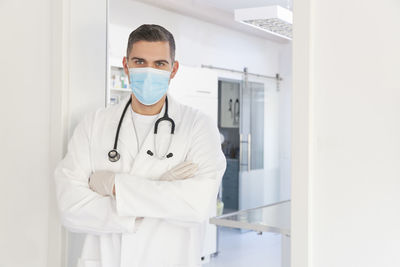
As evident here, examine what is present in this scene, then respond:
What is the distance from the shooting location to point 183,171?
5.49 ft

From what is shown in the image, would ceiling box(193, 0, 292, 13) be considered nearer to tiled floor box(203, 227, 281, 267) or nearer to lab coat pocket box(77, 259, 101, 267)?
tiled floor box(203, 227, 281, 267)

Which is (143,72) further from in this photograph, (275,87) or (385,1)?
(275,87)

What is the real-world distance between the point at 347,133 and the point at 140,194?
0.76 metres

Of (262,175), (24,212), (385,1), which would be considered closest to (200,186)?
(385,1)

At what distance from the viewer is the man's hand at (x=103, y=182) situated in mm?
1677

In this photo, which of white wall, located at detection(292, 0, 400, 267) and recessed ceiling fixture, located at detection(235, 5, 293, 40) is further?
recessed ceiling fixture, located at detection(235, 5, 293, 40)

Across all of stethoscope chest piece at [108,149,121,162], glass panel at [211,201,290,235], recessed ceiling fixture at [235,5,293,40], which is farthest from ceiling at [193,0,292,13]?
stethoscope chest piece at [108,149,121,162]

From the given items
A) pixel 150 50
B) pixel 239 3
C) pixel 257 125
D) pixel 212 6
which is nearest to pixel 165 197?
pixel 150 50

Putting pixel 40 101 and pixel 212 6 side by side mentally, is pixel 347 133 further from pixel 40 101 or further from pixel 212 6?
pixel 212 6

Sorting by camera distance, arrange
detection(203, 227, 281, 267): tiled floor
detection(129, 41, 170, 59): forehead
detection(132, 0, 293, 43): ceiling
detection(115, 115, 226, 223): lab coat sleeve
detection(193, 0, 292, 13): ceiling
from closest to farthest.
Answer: detection(115, 115, 226, 223): lab coat sleeve
detection(129, 41, 170, 59): forehead
detection(203, 227, 281, 267): tiled floor
detection(132, 0, 293, 43): ceiling
detection(193, 0, 292, 13): ceiling

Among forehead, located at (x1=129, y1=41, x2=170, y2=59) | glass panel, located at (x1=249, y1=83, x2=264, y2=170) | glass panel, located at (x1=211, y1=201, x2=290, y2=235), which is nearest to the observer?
forehead, located at (x1=129, y1=41, x2=170, y2=59)

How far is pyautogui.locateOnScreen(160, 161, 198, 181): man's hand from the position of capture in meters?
1.68

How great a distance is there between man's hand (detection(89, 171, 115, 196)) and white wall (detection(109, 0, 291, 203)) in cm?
266

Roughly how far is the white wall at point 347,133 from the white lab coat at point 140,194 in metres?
0.47
